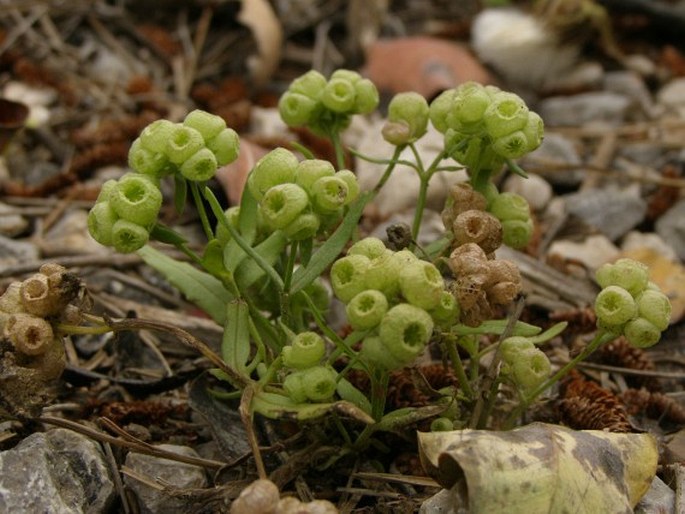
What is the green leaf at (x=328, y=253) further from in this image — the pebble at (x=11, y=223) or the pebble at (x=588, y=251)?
the pebble at (x=11, y=223)

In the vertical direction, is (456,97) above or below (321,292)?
above

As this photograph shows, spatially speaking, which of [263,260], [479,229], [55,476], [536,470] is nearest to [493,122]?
[479,229]

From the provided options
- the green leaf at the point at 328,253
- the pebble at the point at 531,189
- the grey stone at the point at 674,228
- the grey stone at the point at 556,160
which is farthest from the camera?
the grey stone at the point at 556,160

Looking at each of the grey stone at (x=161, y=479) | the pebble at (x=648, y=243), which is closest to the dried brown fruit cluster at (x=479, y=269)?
the grey stone at (x=161, y=479)

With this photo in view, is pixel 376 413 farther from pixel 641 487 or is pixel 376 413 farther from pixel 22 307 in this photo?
pixel 22 307

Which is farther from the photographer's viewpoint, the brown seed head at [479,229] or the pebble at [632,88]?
the pebble at [632,88]

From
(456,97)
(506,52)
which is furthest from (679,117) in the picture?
(456,97)
